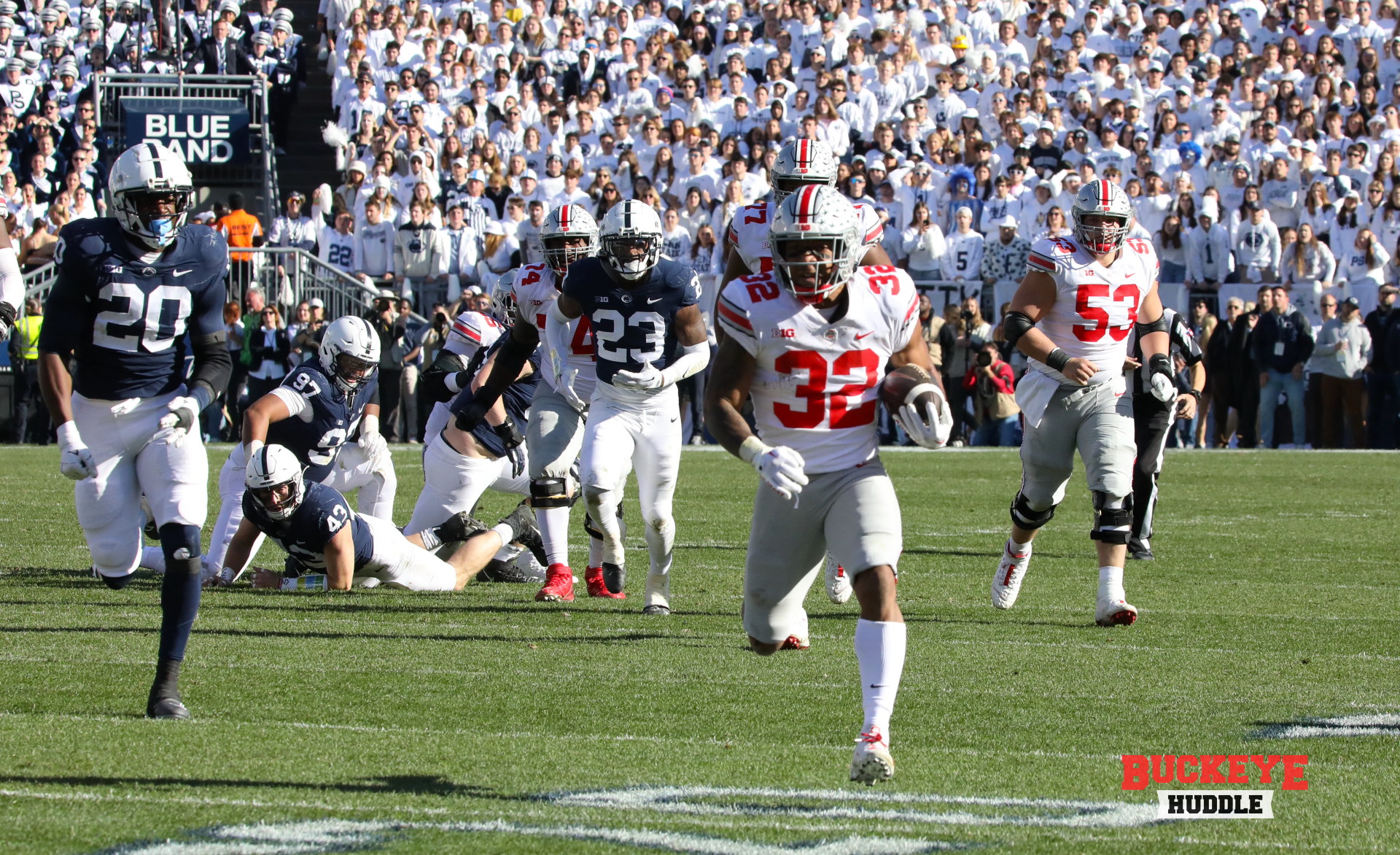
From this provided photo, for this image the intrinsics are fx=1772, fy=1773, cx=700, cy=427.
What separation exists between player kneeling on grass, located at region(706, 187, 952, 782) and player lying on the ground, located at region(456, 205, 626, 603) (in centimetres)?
308

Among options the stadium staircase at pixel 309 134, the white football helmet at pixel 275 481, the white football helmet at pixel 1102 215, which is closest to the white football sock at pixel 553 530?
the white football helmet at pixel 275 481

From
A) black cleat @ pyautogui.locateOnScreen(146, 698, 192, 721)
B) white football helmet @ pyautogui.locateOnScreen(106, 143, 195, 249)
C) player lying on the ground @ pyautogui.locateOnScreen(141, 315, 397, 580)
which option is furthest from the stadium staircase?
black cleat @ pyautogui.locateOnScreen(146, 698, 192, 721)

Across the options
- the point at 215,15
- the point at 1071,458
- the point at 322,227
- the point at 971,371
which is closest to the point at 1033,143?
the point at 971,371

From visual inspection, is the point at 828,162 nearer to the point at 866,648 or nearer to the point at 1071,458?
the point at 1071,458

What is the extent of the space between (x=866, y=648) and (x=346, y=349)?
4.44m

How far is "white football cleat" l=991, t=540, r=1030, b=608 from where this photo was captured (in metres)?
7.88

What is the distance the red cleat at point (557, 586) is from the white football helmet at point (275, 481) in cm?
119

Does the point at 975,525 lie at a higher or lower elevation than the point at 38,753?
lower

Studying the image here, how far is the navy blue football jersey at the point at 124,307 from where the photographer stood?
564 centimetres

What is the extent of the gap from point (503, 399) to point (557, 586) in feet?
4.64

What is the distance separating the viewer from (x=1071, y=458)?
26.1 feet

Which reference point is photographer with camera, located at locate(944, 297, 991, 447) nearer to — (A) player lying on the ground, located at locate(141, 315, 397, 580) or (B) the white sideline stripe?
(A) player lying on the ground, located at locate(141, 315, 397, 580)

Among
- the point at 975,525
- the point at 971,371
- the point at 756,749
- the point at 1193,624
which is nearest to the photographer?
the point at 756,749

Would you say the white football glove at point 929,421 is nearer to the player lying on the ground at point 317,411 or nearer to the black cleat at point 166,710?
the black cleat at point 166,710
